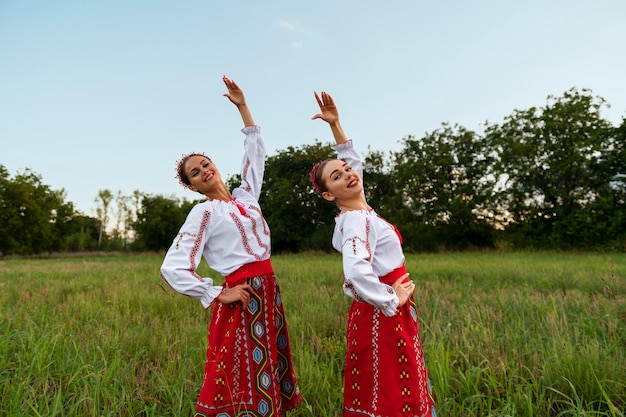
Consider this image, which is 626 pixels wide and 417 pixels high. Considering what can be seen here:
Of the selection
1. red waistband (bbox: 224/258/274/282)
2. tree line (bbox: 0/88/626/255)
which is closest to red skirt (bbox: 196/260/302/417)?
red waistband (bbox: 224/258/274/282)

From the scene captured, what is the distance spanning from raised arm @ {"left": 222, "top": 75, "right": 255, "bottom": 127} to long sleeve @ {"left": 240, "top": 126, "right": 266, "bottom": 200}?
7 centimetres

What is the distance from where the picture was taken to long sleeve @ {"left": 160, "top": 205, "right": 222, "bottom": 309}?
2045 mm

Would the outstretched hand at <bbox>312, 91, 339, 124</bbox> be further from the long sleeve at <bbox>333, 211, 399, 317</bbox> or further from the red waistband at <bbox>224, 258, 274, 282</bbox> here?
the red waistband at <bbox>224, 258, 274, 282</bbox>

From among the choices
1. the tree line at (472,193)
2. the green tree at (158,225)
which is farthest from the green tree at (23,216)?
the green tree at (158,225)

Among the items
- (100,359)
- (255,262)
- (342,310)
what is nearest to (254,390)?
(255,262)

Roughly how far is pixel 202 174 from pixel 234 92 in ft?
2.25

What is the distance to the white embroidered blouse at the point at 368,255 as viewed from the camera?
1792mm

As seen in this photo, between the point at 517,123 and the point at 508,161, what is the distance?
10.4 ft

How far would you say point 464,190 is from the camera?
26.0 m

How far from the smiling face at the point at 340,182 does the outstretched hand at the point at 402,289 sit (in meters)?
0.52

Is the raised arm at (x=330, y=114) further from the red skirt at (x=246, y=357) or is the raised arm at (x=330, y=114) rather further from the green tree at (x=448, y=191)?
the green tree at (x=448, y=191)

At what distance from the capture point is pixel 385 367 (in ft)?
6.31

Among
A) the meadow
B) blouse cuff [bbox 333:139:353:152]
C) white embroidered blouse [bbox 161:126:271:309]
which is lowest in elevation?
the meadow

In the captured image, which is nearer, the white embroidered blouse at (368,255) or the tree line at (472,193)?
the white embroidered blouse at (368,255)
